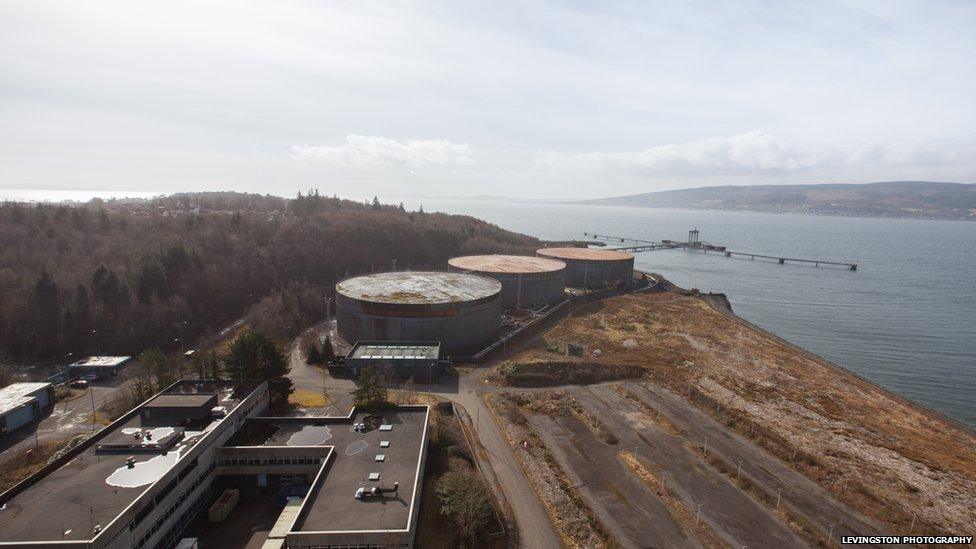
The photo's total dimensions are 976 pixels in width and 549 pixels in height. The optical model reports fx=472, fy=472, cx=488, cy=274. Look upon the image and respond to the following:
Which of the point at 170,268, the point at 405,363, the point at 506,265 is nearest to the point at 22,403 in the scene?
the point at 405,363

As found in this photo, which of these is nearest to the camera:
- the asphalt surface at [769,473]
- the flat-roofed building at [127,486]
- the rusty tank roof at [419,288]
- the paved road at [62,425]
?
the flat-roofed building at [127,486]

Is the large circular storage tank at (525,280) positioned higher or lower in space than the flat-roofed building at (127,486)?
higher

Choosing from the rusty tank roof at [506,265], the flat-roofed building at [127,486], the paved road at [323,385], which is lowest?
the paved road at [323,385]

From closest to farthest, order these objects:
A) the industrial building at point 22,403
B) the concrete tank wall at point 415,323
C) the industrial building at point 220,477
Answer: the industrial building at point 220,477, the industrial building at point 22,403, the concrete tank wall at point 415,323

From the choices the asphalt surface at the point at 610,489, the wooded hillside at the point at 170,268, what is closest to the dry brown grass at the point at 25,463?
the wooded hillside at the point at 170,268

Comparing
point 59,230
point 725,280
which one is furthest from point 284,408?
point 725,280

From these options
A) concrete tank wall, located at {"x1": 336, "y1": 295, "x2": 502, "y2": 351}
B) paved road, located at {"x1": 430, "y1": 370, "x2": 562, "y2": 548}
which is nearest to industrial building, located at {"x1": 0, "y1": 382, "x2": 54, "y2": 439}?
concrete tank wall, located at {"x1": 336, "y1": 295, "x2": 502, "y2": 351}

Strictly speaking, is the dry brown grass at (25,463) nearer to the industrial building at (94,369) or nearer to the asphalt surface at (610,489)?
the industrial building at (94,369)

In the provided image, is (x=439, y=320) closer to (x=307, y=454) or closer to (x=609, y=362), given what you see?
(x=609, y=362)
